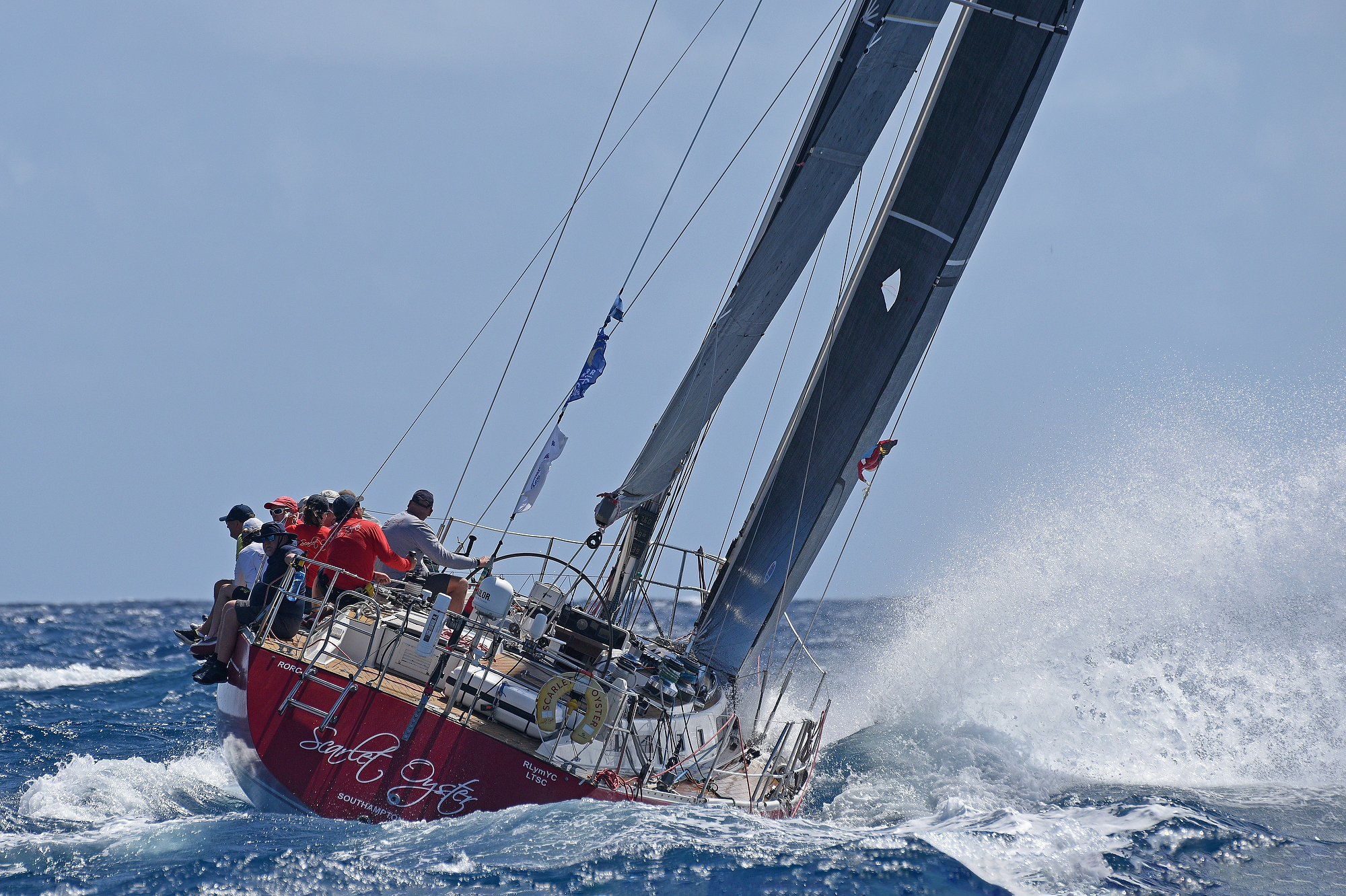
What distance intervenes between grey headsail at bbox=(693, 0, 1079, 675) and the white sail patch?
0.01 metres

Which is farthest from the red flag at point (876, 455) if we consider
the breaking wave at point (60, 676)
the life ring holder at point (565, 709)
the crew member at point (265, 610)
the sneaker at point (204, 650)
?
the breaking wave at point (60, 676)

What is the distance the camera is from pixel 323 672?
5.67 metres

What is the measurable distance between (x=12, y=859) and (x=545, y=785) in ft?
8.15

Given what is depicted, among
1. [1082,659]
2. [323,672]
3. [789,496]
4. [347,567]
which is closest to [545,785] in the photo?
[323,672]

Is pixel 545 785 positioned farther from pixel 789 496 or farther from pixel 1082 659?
pixel 1082 659

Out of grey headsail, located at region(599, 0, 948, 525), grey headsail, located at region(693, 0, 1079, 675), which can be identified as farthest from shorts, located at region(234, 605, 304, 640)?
grey headsail, located at region(693, 0, 1079, 675)

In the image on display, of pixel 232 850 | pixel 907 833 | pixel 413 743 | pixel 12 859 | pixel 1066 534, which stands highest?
pixel 1066 534

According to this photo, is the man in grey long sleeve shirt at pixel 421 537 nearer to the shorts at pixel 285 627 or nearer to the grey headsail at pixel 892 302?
the shorts at pixel 285 627

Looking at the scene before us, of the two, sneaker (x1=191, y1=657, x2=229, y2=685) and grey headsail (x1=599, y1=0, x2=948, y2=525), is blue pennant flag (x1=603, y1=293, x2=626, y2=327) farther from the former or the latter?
sneaker (x1=191, y1=657, x2=229, y2=685)

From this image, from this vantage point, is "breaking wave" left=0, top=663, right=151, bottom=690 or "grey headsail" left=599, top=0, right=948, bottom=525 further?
"breaking wave" left=0, top=663, right=151, bottom=690

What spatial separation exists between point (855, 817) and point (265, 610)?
14.2 feet

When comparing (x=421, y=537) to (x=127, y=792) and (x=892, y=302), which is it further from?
(x=892, y=302)

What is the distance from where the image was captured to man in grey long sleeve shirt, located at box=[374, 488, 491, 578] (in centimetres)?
703

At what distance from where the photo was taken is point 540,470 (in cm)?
804
